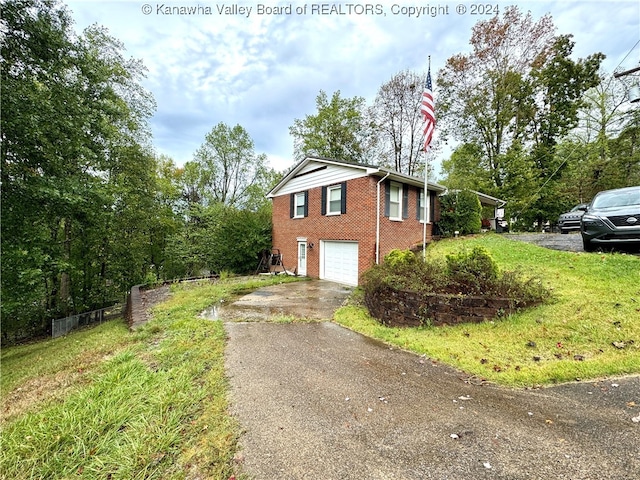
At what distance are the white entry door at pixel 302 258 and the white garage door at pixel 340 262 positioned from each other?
4.31 ft

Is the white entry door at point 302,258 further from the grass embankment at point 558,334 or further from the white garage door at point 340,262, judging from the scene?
the grass embankment at point 558,334

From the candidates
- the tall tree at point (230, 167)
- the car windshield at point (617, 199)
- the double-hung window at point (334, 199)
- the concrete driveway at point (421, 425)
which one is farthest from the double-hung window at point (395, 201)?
the tall tree at point (230, 167)

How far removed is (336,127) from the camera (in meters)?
23.8

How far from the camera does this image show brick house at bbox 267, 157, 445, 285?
31.7 feet

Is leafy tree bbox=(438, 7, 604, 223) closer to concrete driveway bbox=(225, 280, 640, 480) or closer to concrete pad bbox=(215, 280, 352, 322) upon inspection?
concrete pad bbox=(215, 280, 352, 322)

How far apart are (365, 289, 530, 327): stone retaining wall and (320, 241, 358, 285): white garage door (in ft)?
14.6

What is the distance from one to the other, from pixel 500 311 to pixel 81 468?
5.52m

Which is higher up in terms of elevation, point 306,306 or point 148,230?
point 148,230

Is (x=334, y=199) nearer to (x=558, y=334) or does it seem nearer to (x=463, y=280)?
(x=463, y=280)

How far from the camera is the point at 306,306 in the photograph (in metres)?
7.20

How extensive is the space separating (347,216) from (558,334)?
7270 millimetres

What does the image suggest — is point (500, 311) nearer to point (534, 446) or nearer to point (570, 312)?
point (570, 312)

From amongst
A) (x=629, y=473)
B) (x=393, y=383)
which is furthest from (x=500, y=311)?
(x=629, y=473)

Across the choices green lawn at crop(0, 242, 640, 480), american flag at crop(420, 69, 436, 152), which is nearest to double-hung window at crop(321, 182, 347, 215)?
american flag at crop(420, 69, 436, 152)
